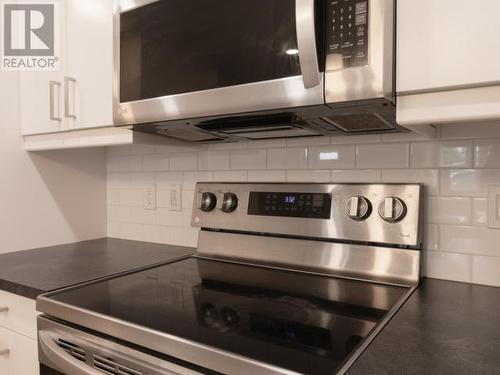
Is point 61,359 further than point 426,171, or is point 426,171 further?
point 426,171

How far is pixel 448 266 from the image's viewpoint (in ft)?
3.24

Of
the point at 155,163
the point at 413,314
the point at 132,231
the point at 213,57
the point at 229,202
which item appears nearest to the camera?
the point at 413,314

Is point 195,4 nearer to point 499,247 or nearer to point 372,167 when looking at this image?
point 372,167

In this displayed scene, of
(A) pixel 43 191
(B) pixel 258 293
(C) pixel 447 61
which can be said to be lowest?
(B) pixel 258 293

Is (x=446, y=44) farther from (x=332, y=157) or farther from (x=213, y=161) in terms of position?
(x=213, y=161)

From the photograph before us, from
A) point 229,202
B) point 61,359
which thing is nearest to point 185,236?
point 229,202

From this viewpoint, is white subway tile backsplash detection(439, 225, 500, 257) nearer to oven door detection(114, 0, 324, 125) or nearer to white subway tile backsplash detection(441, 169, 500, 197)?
white subway tile backsplash detection(441, 169, 500, 197)

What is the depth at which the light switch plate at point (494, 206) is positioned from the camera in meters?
0.92

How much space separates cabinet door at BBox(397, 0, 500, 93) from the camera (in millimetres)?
652

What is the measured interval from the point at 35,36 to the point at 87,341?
3.81 feet

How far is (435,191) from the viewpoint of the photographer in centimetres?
100

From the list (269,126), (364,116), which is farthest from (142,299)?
(364,116)

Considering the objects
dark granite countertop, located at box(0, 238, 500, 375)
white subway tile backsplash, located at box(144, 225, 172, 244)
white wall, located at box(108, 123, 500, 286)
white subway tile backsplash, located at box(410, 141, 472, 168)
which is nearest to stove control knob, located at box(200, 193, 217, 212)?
white wall, located at box(108, 123, 500, 286)

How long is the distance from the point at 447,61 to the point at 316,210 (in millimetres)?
530
